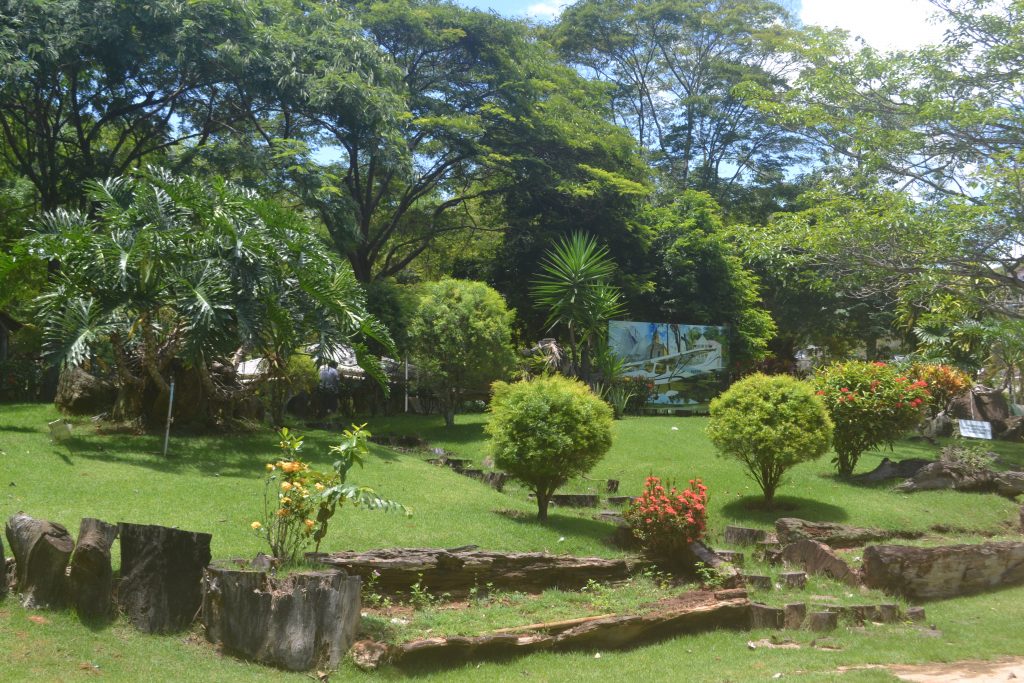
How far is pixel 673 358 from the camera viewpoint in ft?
86.4

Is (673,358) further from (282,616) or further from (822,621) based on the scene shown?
(282,616)

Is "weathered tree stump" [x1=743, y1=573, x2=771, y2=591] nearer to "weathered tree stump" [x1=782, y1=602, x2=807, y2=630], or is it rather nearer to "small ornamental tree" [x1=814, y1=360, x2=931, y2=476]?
"weathered tree stump" [x1=782, y1=602, x2=807, y2=630]

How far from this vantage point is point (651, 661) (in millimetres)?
8141

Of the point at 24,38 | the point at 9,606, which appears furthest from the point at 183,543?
the point at 24,38

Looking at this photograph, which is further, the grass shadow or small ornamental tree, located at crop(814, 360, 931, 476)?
small ornamental tree, located at crop(814, 360, 931, 476)

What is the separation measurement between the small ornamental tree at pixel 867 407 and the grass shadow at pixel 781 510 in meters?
2.10

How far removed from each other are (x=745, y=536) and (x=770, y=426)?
82.3 inches

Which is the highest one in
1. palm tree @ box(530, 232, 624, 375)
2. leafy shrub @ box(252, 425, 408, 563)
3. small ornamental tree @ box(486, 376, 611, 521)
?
palm tree @ box(530, 232, 624, 375)

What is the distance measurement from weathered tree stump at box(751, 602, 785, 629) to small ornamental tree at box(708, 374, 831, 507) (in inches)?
174

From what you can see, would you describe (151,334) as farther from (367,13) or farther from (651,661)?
(367,13)

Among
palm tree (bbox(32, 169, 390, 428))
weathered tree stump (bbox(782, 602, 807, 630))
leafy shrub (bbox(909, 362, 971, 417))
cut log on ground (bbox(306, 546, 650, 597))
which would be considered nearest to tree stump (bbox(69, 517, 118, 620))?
cut log on ground (bbox(306, 546, 650, 597))

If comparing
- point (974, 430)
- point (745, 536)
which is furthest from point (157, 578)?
point (974, 430)

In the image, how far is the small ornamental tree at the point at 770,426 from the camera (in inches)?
525

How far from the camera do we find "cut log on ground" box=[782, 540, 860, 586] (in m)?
10.9
